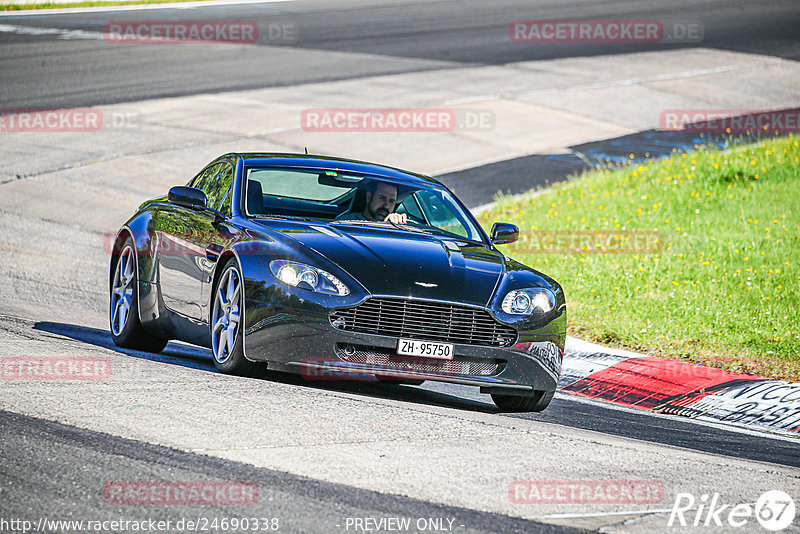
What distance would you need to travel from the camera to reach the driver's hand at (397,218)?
27.9 feet

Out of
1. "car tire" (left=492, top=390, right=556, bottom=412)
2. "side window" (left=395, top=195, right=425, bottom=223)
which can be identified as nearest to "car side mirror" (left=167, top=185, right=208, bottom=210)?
"side window" (left=395, top=195, right=425, bottom=223)

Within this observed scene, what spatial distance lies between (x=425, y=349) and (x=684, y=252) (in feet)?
23.1

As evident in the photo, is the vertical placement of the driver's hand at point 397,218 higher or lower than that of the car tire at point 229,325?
higher

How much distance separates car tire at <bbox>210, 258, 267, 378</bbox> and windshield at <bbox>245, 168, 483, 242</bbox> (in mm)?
753

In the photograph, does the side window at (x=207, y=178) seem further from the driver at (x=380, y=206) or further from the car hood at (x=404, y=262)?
the car hood at (x=404, y=262)

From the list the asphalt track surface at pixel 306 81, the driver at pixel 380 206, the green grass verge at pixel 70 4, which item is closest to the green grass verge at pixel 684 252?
the asphalt track surface at pixel 306 81

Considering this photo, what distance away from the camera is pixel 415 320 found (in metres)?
7.00

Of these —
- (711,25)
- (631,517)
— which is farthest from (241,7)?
(631,517)

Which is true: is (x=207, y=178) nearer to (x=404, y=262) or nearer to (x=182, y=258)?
(x=182, y=258)

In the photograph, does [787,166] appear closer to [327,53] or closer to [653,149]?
[653,149]

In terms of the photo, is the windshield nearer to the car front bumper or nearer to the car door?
the car door

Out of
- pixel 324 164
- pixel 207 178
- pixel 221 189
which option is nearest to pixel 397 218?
pixel 324 164

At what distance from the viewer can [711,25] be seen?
33938 millimetres

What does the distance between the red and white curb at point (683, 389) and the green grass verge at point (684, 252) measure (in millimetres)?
565
